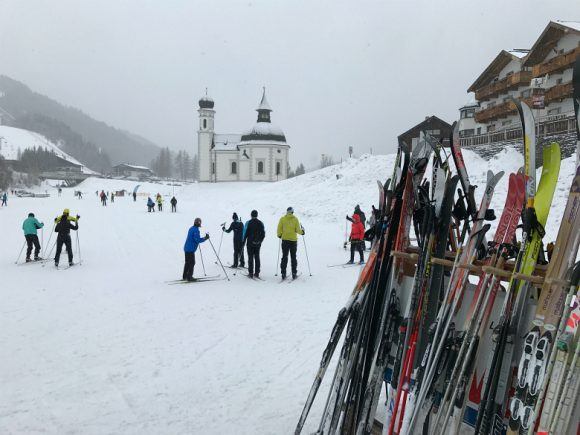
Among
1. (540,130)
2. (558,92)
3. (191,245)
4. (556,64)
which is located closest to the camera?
(191,245)

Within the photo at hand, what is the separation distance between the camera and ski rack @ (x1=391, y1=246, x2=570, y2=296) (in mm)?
2506

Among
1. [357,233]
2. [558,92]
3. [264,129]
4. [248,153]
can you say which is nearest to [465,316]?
[357,233]

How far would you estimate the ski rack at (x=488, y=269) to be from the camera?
2506mm

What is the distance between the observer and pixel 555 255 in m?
2.52

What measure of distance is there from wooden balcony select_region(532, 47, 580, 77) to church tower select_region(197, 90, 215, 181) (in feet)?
177

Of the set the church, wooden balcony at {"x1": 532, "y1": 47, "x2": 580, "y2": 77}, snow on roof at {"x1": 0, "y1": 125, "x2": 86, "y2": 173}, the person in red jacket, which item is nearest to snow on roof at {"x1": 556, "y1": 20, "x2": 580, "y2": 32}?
wooden balcony at {"x1": 532, "y1": 47, "x2": 580, "y2": 77}

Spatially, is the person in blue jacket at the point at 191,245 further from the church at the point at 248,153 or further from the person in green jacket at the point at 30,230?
the church at the point at 248,153

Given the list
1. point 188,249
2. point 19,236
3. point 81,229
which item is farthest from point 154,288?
point 81,229

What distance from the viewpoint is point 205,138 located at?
75.6 metres

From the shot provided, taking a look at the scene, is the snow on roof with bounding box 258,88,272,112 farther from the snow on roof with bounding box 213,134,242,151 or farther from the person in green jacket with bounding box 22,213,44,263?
the person in green jacket with bounding box 22,213,44,263

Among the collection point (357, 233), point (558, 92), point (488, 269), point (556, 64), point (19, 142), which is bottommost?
point (357, 233)

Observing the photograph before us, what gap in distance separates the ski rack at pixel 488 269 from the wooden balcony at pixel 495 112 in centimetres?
3413

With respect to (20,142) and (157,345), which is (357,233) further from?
(20,142)

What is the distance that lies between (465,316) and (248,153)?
233 feet
